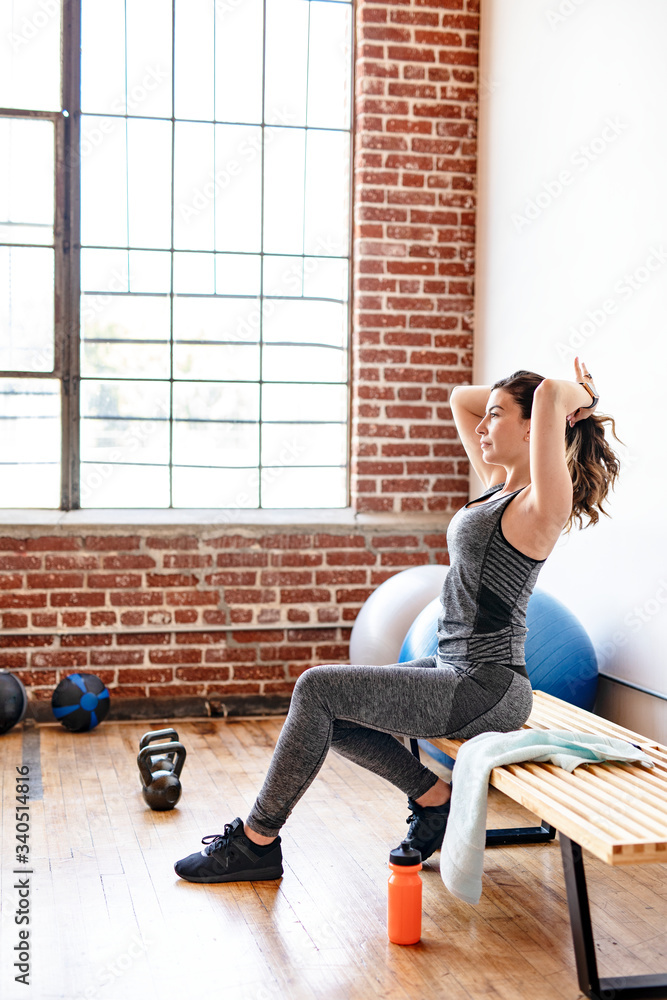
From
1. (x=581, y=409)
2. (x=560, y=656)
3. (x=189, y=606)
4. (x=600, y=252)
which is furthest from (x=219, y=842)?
(x=600, y=252)

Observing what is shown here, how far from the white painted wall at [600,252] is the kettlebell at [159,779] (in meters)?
1.50

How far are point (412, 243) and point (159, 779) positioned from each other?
276 centimetres

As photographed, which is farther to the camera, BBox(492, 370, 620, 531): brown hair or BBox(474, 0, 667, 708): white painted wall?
BBox(474, 0, 667, 708): white painted wall

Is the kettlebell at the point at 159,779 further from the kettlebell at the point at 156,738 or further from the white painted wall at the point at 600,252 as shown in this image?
the white painted wall at the point at 600,252

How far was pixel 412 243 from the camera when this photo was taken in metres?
4.68

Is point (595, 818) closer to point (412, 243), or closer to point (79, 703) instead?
point (79, 703)

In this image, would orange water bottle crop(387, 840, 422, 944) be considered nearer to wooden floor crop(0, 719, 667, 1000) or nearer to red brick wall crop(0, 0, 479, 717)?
wooden floor crop(0, 719, 667, 1000)

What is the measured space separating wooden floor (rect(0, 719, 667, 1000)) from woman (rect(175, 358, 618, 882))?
180mm

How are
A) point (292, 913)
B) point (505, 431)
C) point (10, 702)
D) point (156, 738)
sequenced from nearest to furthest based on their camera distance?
point (292, 913), point (505, 431), point (156, 738), point (10, 702)

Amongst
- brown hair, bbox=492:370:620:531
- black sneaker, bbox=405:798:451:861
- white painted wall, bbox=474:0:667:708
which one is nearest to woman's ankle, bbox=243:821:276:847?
black sneaker, bbox=405:798:451:861

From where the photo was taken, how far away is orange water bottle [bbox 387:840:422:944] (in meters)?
2.32

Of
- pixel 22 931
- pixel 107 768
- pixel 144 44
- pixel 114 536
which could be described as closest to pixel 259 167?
pixel 144 44

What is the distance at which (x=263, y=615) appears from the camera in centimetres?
454

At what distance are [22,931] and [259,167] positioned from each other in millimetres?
3499
